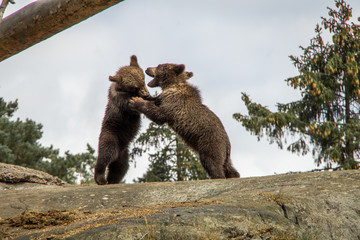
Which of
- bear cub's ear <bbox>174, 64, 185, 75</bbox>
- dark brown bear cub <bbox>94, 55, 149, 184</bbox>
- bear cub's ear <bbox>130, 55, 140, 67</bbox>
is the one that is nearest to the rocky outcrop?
dark brown bear cub <bbox>94, 55, 149, 184</bbox>

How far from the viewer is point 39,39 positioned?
4.37 metres

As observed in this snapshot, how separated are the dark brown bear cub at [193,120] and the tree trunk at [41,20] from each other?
12.5ft

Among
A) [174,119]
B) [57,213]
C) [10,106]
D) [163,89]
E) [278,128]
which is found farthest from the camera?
[10,106]

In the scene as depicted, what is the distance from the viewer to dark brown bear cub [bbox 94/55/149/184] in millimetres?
8539

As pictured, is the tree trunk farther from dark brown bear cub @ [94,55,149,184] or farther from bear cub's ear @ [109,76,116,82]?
bear cub's ear @ [109,76,116,82]

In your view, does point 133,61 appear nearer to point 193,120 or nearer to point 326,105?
point 193,120

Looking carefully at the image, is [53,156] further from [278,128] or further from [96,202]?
[96,202]

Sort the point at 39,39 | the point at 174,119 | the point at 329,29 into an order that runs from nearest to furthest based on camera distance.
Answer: the point at 39,39 → the point at 174,119 → the point at 329,29

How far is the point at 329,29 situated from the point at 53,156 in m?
16.0

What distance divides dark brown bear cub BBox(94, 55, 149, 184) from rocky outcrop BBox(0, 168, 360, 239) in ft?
5.71

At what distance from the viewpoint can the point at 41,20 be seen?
4152mm

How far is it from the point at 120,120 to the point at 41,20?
15.1ft

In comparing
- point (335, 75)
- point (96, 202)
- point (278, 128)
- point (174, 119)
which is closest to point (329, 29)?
point (335, 75)

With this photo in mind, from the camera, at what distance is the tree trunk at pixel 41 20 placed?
4023 mm
